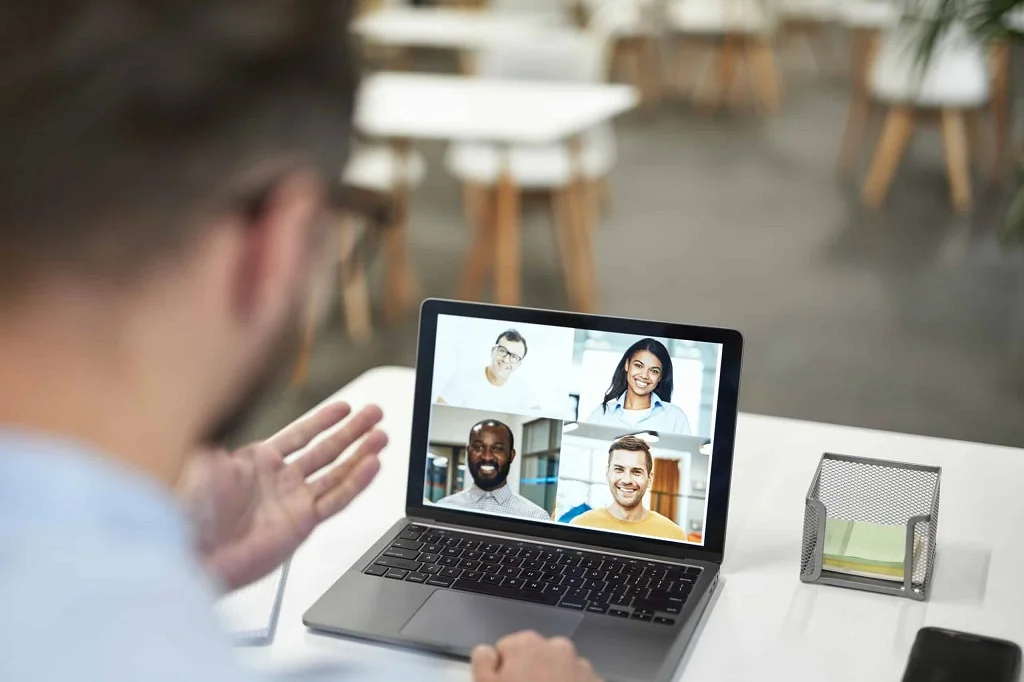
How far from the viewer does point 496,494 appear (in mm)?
1219

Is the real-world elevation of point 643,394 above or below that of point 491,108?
below

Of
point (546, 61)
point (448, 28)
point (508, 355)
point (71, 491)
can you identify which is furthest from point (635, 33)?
point (71, 491)

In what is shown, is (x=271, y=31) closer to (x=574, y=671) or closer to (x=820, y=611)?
(x=574, y=671)

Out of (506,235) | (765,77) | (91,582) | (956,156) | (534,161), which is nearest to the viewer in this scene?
(91,582)

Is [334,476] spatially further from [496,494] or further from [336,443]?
[496,494]

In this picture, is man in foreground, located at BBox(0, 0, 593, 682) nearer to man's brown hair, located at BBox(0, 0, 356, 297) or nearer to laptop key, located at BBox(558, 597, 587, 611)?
man's brown hair, located at BBox(0, 0, 356, 297)

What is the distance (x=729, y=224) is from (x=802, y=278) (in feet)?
2.84

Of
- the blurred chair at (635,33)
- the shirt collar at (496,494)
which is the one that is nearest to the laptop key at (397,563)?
the shirt collar at (496,494)

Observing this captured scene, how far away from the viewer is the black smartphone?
964 millimetres

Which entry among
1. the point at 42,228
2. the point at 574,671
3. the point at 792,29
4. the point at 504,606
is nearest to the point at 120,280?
the point at 42,228

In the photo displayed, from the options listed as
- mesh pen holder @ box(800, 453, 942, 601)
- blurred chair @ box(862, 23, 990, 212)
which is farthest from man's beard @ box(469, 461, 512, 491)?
blurred chair @ box(862, 23, 990, 212)

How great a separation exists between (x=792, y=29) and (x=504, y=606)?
9127 mm

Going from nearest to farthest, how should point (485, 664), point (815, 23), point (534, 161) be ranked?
point (485, 664), point (534, 161), point (815, 23)

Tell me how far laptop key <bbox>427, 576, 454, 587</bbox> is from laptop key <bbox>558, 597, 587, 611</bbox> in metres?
0.11
